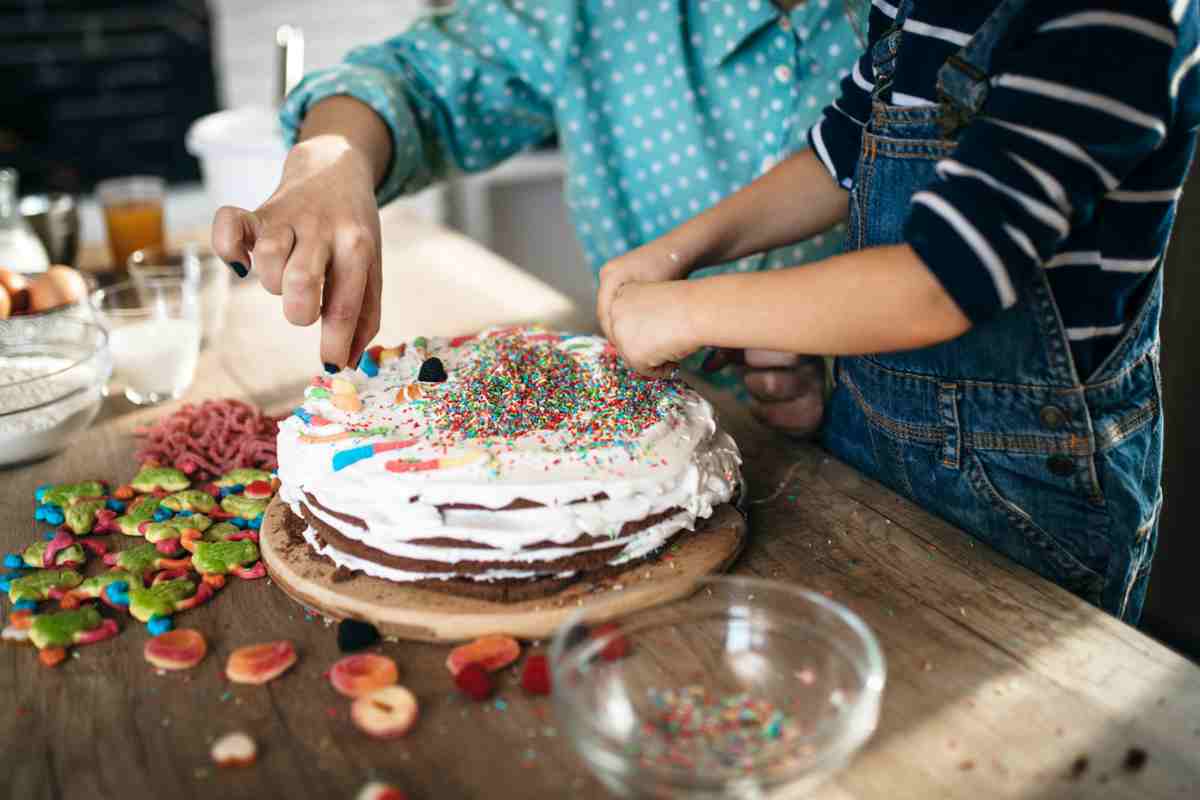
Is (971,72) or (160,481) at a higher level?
(971,72)

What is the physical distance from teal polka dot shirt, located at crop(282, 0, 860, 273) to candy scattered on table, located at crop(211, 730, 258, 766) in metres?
0.92

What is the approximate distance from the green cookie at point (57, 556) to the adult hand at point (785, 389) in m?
0.79

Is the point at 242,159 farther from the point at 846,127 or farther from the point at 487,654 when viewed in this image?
the point at 487,654

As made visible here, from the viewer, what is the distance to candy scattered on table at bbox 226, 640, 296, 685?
0.91 metres

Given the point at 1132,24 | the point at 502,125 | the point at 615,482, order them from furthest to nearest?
the point at 502,125, the point at 615,482, the point at 1132,24

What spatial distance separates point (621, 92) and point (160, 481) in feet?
3.35

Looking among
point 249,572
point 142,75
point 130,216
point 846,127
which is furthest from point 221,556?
point 142,75

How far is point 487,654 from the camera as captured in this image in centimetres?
93

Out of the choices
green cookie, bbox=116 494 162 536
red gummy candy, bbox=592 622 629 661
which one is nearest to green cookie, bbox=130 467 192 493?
green cookie, bbox=116 494 162 536

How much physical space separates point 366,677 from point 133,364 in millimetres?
860

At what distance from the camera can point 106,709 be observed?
884mm

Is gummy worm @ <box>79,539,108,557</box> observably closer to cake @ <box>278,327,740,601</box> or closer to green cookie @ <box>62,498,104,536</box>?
green cookie @ <box>62,498,104,536</box>

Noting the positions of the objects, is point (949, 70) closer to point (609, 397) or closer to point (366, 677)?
point (609, 397)

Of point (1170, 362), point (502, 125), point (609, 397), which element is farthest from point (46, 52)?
point (1170, 362)
